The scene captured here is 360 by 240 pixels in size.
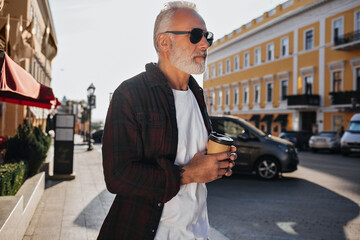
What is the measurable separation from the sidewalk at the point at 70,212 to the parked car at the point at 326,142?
1770 cm

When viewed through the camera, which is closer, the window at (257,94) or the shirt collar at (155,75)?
the shirt collar at (155,75)

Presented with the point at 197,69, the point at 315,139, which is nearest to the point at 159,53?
the point at 197,69

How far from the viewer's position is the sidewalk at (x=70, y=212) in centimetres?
465

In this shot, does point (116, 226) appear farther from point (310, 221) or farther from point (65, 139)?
point (65, 139)

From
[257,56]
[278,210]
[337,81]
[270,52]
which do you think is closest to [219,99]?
[257,56]

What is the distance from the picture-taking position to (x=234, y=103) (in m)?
44.8

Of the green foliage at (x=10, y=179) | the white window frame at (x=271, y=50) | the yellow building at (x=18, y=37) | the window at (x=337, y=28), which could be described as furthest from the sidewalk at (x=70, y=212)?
the white window frame at (x=271, y=50)

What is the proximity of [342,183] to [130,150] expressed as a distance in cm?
957

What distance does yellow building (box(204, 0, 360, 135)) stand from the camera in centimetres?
2823

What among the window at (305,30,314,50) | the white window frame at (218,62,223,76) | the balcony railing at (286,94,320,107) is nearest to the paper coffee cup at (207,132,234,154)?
the balcony railing at (286,94,320,107)

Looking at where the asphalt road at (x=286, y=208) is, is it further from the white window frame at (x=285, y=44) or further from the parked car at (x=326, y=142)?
the white window frame at (x=285, y=44)

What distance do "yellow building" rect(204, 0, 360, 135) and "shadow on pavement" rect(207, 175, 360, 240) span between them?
47.6 feet

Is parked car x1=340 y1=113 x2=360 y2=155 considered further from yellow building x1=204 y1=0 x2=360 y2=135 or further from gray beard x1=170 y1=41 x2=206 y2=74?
gray beard x1=170 y1=41 x2=206 y2=74

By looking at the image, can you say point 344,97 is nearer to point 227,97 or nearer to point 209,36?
point 227,97
